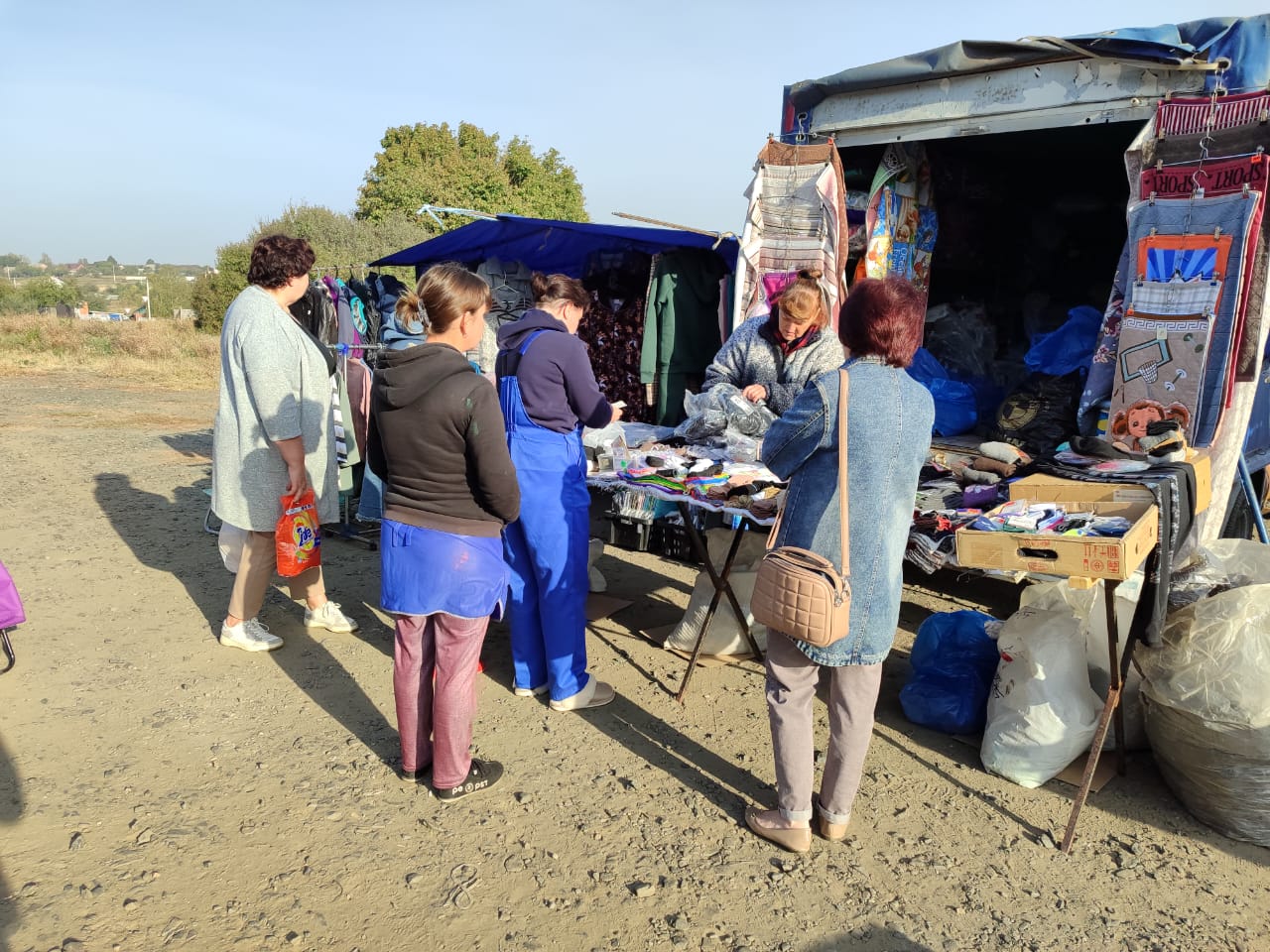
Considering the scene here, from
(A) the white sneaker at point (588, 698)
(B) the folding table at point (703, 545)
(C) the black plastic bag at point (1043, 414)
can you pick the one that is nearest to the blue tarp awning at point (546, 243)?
(C) the black plastic bag at point (1043, 414)

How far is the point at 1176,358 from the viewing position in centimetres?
449

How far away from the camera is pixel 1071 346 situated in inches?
236

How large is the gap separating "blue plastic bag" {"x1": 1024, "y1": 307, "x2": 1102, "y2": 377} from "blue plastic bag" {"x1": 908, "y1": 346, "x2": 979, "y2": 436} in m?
0.53

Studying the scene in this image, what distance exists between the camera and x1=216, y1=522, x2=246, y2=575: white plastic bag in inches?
171

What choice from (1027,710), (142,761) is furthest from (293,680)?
(1027,710)

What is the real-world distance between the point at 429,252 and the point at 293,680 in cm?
511

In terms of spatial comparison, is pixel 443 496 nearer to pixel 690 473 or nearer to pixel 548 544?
pixel 548 544

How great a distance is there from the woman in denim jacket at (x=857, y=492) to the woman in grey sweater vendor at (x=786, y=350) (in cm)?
204

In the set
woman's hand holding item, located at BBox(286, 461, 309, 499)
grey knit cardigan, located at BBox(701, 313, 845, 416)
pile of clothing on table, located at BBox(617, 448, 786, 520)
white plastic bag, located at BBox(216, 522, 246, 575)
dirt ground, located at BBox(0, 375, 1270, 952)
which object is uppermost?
grey knit cardigan, located at BBox(701, 313, 845, 416)

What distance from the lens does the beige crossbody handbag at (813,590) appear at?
2.40m

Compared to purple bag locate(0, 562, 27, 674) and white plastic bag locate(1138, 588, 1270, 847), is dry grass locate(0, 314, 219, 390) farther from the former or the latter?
white plastic bag locate(1138, 588, 1270, 847)

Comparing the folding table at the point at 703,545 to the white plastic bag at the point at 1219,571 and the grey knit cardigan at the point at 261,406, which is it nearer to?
the grey knit cardigan at the point at 261,406

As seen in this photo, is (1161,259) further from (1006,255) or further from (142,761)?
(142,761)

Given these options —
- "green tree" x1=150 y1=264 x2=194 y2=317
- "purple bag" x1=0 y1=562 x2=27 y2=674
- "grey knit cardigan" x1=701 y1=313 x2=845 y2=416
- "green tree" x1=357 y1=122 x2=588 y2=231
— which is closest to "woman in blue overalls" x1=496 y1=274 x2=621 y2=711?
"grey knit cardigan" x1=701 y1=313 x2=845 y2=416
